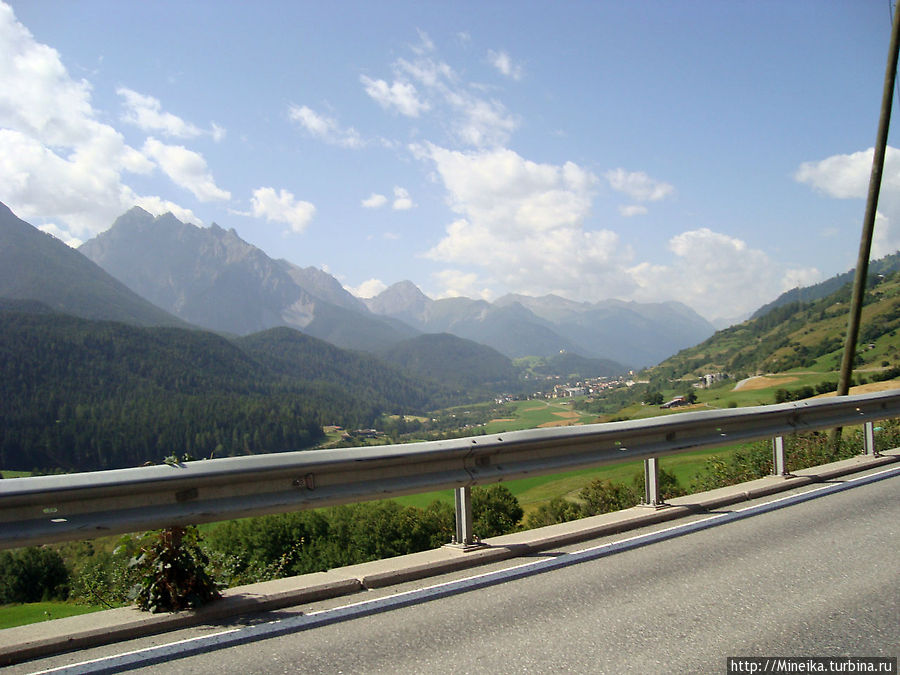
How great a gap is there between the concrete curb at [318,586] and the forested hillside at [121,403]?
100809 millimetres

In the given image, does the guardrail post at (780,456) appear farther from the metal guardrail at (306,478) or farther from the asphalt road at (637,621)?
the asphalt road at (637,621)

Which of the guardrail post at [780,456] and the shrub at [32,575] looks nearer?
the guardrail post at [780,456]

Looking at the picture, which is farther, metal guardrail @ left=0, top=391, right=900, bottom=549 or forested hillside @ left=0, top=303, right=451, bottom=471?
forested hillside @ left=0, top=303, right=451, bottom=471

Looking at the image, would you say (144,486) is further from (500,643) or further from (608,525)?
(608,525)

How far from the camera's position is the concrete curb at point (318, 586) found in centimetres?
389

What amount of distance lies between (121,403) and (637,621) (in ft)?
453

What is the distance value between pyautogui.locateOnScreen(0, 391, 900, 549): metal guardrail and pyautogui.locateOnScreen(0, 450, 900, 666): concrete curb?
0.39 m

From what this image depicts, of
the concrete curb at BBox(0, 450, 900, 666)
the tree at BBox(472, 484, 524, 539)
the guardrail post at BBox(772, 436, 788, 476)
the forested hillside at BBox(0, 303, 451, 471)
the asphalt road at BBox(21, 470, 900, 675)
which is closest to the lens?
the asphalt road at BBox(21, 470, 900, 675)

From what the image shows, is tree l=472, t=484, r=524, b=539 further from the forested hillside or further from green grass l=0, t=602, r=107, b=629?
the forested hillside

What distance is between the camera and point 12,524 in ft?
12.6

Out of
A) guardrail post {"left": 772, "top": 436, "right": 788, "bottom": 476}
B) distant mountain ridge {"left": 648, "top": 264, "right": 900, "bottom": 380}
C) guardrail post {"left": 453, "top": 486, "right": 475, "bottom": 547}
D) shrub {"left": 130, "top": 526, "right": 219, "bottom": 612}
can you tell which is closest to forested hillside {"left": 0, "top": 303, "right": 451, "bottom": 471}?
distant mountain ridge {"left": 648, "top": 264, "right": 900, "bottom": 380}

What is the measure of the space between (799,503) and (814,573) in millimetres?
2850

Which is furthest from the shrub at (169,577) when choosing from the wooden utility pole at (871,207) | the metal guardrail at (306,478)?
the wooden utility pole at (871,207)

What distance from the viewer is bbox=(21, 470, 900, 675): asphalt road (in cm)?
361
